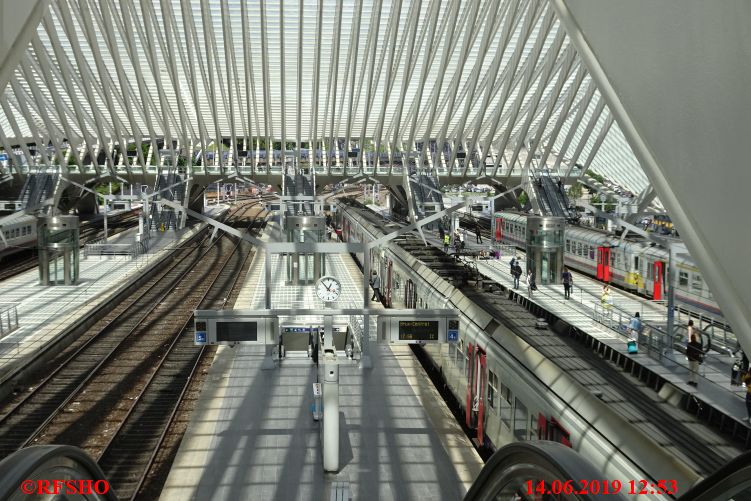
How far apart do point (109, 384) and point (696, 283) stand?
61.8 ft

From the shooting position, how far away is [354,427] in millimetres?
17703

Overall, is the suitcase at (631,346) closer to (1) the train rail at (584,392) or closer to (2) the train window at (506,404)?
(1) the train rail at (584,392)

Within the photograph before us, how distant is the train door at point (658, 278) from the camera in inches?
1180

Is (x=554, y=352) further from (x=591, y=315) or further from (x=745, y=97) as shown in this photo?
(x=591, y=315)

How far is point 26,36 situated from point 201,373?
17.2 metres

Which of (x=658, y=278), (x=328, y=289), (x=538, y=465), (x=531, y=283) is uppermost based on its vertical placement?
(x=538, y=465)

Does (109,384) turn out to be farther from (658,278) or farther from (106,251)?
(106,251)

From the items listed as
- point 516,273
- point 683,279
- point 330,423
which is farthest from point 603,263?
point 330,423

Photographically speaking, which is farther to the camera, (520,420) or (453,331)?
(453,331)

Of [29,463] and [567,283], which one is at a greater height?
[29,463]

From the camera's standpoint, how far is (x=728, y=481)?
3666 mm

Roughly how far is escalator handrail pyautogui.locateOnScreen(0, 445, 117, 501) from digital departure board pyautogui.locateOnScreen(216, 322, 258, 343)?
11.2m

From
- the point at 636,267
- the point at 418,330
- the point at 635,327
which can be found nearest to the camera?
the point at 418,330

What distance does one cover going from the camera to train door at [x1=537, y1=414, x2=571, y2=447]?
10969 mm
